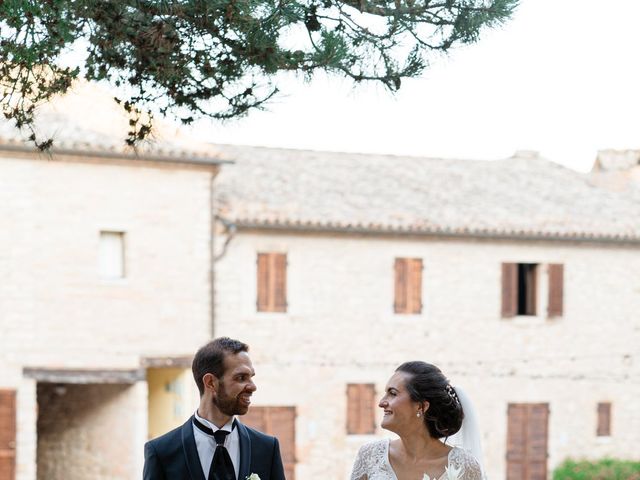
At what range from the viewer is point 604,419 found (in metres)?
20.8

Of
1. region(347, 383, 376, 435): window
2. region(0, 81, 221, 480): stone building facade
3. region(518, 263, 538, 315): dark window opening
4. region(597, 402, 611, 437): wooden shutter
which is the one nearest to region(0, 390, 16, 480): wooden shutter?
region(0, 81, 221, 480): stone building facade

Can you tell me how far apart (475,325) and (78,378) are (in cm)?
651

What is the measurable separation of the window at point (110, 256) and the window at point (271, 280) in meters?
2.16

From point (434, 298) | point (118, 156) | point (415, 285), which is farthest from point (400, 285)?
point (118, 156)

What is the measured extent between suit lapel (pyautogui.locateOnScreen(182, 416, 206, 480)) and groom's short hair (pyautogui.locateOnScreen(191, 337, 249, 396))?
14cm

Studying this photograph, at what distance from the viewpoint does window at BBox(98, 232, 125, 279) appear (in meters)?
17.5

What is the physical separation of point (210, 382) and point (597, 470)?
55.3 ft

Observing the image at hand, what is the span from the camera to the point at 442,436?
4207 mm

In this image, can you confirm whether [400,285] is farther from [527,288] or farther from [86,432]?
[86,432]

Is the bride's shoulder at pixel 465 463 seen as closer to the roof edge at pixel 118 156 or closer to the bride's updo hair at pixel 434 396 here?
the bride's updo hair at pixel 434 396

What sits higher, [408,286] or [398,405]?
[398,405]

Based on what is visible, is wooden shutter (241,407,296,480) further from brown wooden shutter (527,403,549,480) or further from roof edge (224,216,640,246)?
brown wooden shutter (527,403,549,480)

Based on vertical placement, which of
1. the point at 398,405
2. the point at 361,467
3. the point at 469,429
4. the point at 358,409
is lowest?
the point at 358,409

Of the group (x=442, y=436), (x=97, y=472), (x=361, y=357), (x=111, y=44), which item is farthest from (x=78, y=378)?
(x=442, y=436)
